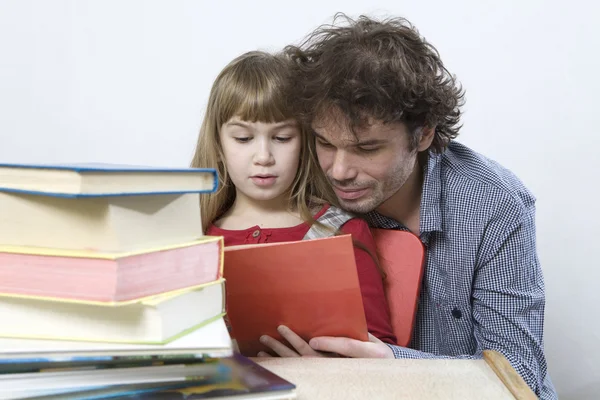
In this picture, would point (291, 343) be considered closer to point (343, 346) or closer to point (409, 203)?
point (343, 346)

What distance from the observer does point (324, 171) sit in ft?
4.41

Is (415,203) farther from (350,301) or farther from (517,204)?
(350,301)

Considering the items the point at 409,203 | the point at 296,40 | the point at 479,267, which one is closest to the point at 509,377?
the point at 479,267

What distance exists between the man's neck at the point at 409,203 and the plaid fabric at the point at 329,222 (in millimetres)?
100

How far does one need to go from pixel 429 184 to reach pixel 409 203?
78 millimetres

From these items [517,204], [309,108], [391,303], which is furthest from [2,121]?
[517,204]

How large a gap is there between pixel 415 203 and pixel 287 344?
2.01 ft

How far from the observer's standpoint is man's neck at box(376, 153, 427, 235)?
1.50 m

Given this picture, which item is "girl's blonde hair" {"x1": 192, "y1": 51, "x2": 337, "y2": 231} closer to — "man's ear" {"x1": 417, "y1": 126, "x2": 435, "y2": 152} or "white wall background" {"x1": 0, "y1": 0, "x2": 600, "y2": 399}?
"man's ear" {"x1": 417, "y1": 126, "x2": 435, "y2": 152}

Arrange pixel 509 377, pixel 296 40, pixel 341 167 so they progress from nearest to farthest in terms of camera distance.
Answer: pixel 509 377 < pixel 341 167 < pixel 296 40

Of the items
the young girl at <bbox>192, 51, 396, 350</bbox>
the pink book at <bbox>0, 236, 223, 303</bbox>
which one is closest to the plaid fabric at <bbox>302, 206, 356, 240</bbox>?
the young girl at <bbox>192, 51, 396, 350</bbox>

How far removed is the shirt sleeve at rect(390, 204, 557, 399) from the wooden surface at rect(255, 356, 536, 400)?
1.91ft

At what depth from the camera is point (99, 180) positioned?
62 centimetres

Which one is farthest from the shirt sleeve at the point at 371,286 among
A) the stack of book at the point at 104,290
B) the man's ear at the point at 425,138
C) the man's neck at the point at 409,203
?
the stack of book at the point at 104,290
